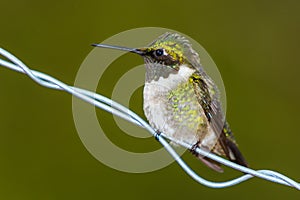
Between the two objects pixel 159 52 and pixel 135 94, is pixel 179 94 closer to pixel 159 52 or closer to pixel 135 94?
pixel 159 52

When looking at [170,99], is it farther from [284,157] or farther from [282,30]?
[282,30]

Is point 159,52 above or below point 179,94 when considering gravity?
Answer: above

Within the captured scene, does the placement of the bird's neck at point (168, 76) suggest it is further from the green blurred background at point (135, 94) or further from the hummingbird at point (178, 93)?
the green blurred background at point (135, 94)

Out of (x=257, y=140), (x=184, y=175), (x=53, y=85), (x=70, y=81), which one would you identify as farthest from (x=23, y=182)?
(x=53, y=85)

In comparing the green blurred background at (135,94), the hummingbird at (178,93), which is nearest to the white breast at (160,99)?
the hummingbird at (178,93)

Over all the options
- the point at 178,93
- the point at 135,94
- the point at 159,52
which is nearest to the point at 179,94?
the point at 178,93

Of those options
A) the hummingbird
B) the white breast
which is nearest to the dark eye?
the hummingbird
